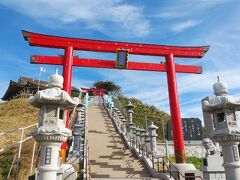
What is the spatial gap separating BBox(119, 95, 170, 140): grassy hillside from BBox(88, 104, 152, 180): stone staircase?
18.7 meters

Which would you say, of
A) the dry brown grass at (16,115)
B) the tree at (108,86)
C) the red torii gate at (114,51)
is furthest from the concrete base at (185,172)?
the tree at (108,86)

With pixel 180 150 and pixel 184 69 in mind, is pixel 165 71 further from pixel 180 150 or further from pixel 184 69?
pixel 180 150

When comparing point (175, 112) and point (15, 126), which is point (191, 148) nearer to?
point (175, 112)

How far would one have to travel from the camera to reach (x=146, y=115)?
37.2m

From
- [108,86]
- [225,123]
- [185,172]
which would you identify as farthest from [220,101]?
[108,86]

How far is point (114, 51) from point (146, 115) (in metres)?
24.1

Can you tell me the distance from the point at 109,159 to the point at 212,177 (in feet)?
14.3

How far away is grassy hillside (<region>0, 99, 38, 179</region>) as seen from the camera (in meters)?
13.2

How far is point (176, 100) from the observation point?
13.0 meters

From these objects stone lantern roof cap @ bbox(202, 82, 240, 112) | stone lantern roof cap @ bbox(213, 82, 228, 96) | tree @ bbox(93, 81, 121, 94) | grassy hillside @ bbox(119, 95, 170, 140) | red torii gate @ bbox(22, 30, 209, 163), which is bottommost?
stone lantern roof cap @ bbox(202, 82, 240, 112)

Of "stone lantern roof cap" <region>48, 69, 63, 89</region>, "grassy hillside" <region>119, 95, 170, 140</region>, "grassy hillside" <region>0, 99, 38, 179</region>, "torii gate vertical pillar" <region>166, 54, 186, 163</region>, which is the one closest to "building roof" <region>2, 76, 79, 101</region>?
"grassy hillside" <region>0, 99, 38, 179</region>

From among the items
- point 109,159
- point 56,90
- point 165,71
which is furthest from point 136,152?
point 56,90

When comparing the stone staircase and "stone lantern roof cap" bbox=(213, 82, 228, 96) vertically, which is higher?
"stone lantern roof cap" bbox=(213, 82, 228, 96)

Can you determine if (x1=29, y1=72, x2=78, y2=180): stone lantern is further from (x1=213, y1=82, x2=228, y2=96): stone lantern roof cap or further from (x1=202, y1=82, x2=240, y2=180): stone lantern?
(x1=213, y1=82, x2=228, y2=96): stone lantern roof cap
